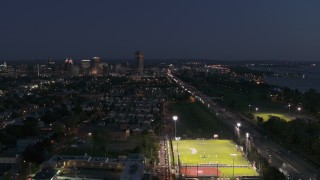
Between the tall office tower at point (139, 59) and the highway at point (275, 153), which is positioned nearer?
the highway at point (275, 153)

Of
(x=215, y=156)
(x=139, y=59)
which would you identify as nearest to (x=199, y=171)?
(x=215, y=156)

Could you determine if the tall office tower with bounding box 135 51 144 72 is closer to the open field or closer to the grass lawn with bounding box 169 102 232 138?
the grass lawn with bounding box 169 102 232 138

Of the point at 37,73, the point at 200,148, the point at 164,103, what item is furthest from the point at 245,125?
the point at 37,73

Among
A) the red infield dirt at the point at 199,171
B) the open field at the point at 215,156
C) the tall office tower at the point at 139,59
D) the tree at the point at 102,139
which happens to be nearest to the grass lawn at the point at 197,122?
the open field at the point at 215,156

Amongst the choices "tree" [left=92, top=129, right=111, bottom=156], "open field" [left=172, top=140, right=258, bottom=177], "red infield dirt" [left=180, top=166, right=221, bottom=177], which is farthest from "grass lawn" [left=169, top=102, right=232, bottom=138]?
"red infield dirt" [left=180, top=166, right=221, bottom=177]

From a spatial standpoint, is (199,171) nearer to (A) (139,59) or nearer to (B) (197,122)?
(B) (197,122)

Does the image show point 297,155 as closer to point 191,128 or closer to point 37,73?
point 191,128

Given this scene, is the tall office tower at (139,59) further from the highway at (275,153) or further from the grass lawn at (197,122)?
the highway at (275,153)
